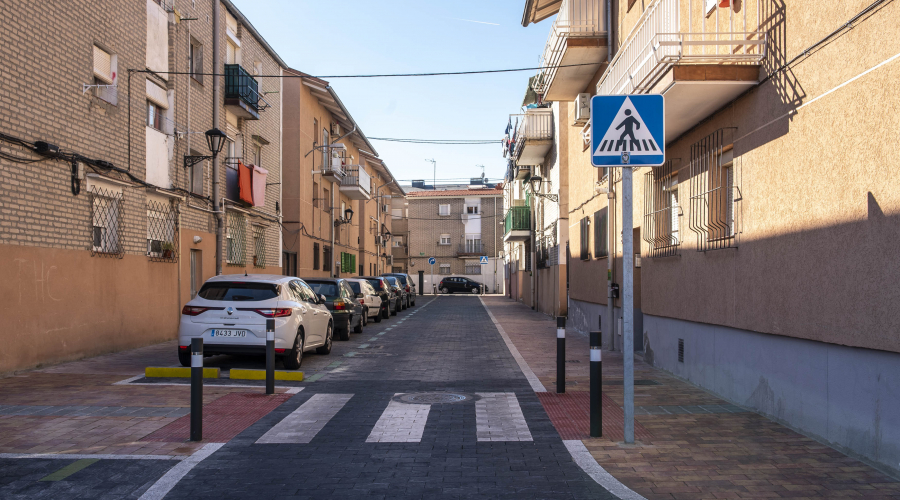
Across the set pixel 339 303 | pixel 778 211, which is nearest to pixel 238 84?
pixel 339 303

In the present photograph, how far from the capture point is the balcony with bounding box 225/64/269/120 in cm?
2048

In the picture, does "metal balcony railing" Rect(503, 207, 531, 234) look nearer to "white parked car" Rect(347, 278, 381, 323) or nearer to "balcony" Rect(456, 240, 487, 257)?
"white parked car" Rect(347, 278, 381, 323)

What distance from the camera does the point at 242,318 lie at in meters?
10.8

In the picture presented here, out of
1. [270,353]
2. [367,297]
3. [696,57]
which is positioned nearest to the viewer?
[696,57]

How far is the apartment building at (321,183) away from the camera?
97.9ft

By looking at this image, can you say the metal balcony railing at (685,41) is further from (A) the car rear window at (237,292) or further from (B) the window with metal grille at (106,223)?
(B) the window with metal grille at (106,223)

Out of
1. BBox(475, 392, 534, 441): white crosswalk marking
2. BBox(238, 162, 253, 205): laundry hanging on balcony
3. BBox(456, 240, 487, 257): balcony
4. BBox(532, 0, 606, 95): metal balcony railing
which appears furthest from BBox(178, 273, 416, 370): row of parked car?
BBox(456, 240, 487, 257): balcony

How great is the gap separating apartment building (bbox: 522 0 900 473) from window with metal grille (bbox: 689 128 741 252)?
0.09 feet

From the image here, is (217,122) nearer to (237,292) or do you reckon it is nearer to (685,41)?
(237,292)

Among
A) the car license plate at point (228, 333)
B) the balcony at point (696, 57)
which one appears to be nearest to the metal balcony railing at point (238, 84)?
the car license plate at point (228, 333)

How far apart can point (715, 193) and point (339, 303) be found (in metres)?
9.84

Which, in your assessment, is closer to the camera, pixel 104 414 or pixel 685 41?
pixel 104 414

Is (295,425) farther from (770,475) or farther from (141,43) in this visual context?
(141,43)

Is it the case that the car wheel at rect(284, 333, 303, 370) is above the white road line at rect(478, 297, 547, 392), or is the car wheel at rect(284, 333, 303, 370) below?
above
